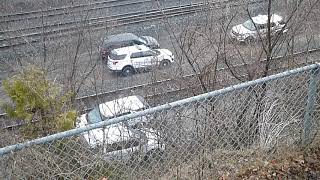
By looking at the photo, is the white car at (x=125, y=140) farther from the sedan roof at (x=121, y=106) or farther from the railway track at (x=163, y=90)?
the railway track at (x=163, y=90)

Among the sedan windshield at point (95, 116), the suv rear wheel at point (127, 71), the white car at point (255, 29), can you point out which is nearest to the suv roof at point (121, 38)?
the suv rear wheel at point (127, 71)

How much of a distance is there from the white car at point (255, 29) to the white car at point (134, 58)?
113 inches

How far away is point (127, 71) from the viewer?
1504 cm

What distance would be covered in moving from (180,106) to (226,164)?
0.74m

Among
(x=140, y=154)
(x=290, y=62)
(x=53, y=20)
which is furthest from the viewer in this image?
(x=53, y=20)

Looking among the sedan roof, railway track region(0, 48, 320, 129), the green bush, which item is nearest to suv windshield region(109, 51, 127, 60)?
railway track region(0, 48, 320, 129)

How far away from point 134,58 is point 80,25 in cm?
215

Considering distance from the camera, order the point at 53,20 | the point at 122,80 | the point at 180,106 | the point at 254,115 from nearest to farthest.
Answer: the point at 180,106 < the point at 254,115 < the point at 122,80 < the point at 53,20

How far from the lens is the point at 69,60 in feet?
43.7

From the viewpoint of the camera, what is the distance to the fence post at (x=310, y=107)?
11.2 feet

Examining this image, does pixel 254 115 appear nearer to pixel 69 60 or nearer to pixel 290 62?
pixel 290 62

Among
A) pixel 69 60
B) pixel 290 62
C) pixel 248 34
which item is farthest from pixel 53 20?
pixel 290 62

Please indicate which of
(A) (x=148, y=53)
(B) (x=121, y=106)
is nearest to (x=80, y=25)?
(A) (x=148, y=53)

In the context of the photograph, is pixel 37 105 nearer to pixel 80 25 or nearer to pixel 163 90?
pixel 163 90
